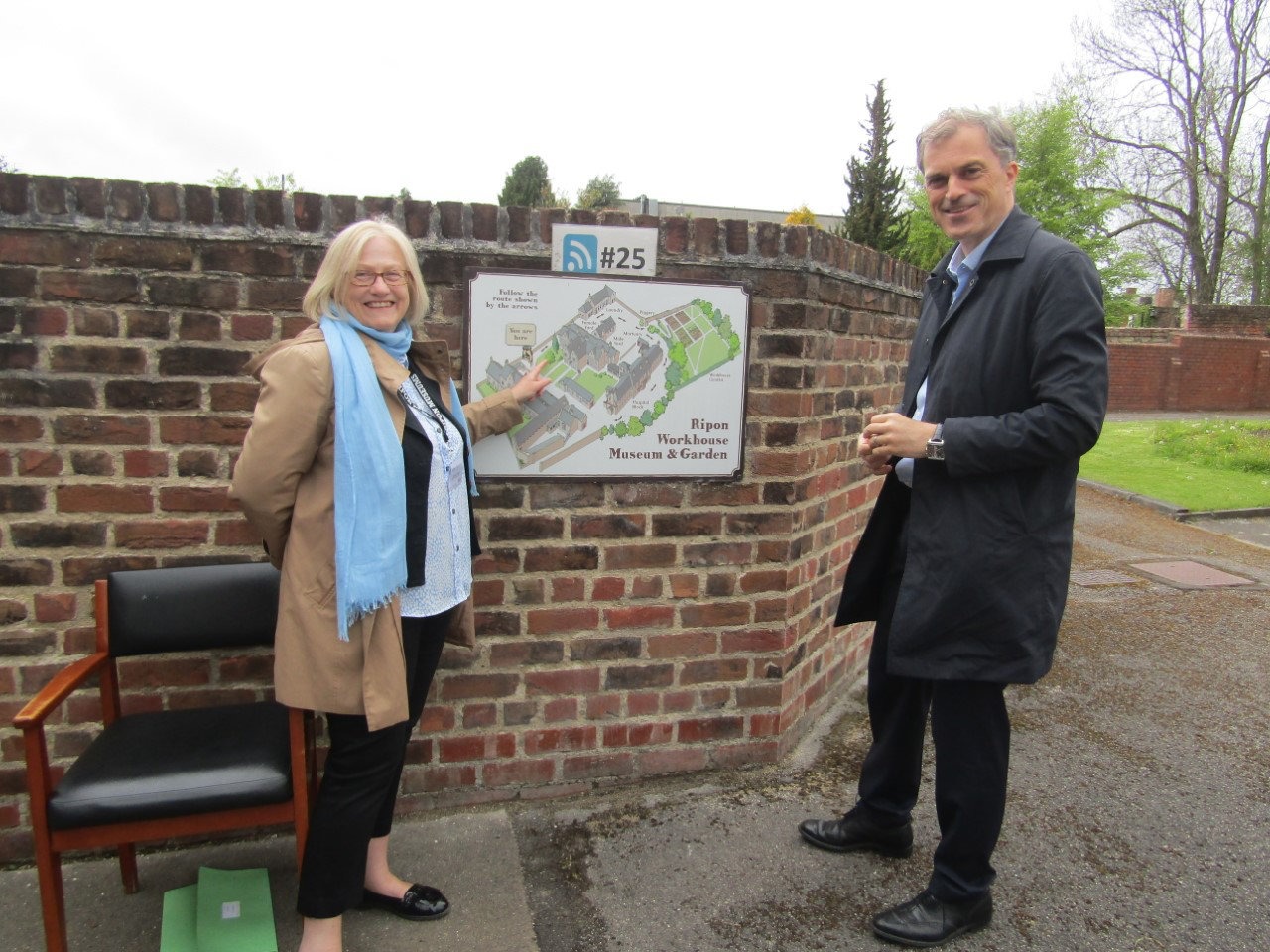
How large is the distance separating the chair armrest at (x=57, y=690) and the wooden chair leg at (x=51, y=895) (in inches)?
11.0

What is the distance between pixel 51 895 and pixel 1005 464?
98.7 inches

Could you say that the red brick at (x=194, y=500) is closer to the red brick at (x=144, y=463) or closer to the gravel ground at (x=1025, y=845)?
the red brick at (x=144, y=463)

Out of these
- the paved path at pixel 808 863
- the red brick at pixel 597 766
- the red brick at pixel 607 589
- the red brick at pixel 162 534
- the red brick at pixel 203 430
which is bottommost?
the paved path at pixel 808 863

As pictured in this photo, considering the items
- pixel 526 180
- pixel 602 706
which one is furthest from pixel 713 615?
pixel 526 180

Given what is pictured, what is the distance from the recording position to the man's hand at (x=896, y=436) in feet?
7.44

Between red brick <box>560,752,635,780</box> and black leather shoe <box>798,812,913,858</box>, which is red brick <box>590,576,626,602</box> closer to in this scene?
red brick <box>560,752,635,780</box>

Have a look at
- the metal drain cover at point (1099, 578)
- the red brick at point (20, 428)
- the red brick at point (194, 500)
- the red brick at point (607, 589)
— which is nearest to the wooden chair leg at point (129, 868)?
the red brick at point (194, 500)

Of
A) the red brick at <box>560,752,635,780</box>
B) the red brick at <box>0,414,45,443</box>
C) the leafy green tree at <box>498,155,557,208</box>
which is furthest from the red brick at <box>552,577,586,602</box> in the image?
the leafy green tree at <box>498,155,557,208</box>

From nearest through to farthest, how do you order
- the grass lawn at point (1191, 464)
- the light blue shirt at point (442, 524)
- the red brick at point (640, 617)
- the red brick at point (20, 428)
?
the light blue shirt at point (442, 524) < the red brick at point (20, 428) < the red brick at point (640, 617) < the grass lawn at point (1191, 464)

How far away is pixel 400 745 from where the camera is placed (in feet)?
7.80

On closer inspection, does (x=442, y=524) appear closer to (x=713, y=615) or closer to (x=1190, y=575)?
(x=713, y=615)

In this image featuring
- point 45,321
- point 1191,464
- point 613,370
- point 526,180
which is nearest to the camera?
point 45,321

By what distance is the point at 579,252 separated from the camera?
9.42 ft

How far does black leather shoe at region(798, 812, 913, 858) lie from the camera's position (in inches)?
111
